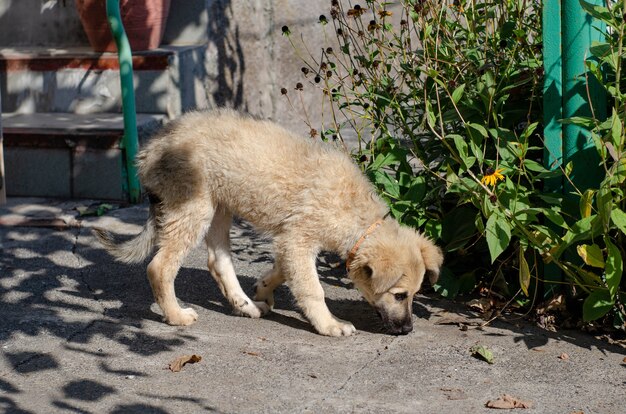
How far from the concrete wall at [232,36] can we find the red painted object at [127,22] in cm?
45

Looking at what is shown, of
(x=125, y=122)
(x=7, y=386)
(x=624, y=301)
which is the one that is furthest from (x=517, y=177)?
(x=125, y=122)

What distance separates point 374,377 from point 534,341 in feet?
3.24

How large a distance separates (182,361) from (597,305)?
6.84 feet

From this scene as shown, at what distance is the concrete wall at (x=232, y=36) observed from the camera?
9.20 m

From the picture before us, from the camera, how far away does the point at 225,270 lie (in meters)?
5.71

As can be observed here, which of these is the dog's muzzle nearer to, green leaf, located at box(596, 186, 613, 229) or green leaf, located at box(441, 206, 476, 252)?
green leaf, located at box(441, 206, 476, 252)

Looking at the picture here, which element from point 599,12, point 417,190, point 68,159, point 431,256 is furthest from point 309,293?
point 68,159

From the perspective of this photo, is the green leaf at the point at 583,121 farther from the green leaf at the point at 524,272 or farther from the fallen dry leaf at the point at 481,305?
the fallen dry leaf at the point at 481,305

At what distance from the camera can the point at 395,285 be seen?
17.0 feet

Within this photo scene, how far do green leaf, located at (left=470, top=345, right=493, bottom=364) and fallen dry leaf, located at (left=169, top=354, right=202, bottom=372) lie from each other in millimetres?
1397

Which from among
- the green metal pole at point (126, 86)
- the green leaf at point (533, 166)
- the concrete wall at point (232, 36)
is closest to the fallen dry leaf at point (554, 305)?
the green leaf at point (533, 166)

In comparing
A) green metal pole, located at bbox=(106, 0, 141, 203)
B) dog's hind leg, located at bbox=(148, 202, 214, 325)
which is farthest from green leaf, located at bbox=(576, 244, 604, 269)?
green metal pole, located at bbox=(106, 0, 141, 203)

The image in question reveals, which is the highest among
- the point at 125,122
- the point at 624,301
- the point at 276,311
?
the point at 125,122

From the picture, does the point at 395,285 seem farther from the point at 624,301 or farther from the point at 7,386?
the point at 7,386
